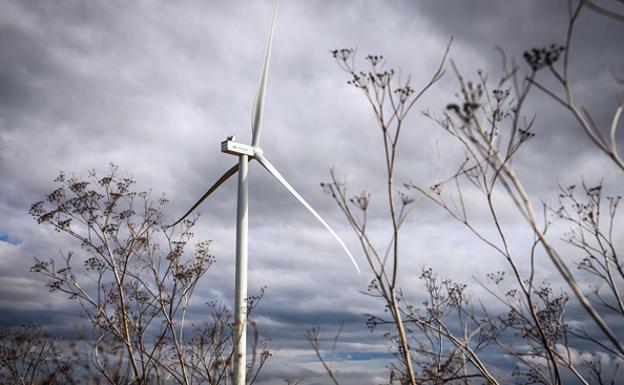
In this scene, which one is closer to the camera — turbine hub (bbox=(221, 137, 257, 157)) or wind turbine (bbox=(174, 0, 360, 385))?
wind turbine (bbox=(174, 0, 360, 385))

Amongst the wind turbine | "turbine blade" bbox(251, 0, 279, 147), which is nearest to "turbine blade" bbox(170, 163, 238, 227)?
the wind turbine

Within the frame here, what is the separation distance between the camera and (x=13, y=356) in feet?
51.8

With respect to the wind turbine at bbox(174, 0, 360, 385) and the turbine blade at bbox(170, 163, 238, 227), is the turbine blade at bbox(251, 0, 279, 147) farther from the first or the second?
the turbine blade at bbox(170, 163, 238, 227)

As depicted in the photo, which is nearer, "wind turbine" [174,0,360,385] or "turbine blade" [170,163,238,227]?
"wind turbine" [174,0,360,385]

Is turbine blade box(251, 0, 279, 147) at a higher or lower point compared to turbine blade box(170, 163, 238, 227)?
higher

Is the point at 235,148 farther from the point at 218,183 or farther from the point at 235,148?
the point at 218,183

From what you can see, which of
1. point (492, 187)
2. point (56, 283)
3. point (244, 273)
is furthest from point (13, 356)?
point (492, 187)

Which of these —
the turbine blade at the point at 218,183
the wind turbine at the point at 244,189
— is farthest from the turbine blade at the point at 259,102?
the turbine blade at the point at 218,183

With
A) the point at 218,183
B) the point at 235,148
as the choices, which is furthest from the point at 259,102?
the point at 218,183

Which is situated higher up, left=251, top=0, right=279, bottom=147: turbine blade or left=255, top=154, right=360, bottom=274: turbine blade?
left=251, top=0, right=279, bottom=147: turbine blade

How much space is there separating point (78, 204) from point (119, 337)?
12.1 feet

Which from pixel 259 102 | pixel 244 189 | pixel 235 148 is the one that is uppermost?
pixel 259 102

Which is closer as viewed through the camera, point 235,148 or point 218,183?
point 235,148

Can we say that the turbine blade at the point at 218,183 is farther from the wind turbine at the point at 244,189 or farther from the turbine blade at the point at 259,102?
the turbine blade at the point at 259,102
